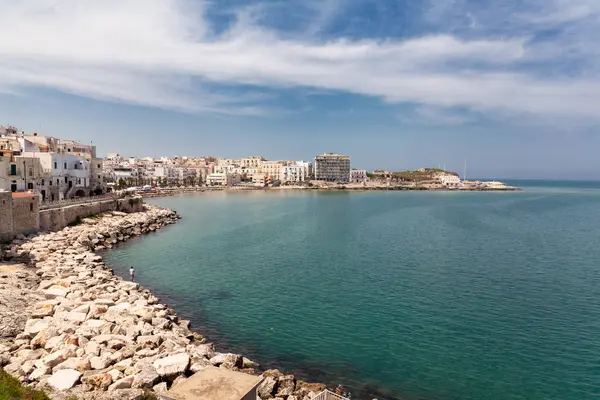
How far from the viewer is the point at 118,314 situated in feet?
53.2

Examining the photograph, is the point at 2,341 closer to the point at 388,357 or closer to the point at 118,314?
the point at 118,314

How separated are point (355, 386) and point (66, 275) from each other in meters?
16.9

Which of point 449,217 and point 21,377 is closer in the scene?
point 21,377

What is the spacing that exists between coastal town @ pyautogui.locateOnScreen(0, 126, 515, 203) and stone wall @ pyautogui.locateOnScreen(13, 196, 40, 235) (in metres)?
6.89

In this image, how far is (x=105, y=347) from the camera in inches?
521

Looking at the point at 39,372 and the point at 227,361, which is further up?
the point at 39,372

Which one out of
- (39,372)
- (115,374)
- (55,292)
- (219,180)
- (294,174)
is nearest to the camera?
(115,374)

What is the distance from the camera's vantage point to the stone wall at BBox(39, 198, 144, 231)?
116ft

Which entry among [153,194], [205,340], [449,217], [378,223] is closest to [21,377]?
[205,340]

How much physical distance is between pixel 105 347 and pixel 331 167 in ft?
546

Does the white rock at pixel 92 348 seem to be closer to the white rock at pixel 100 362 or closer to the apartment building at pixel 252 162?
the white rock at pixel 100 362

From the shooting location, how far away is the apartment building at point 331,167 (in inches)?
6924

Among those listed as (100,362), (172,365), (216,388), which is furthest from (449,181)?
(216,388)

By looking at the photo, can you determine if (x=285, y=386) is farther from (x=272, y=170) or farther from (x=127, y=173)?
(x=272, y=170)
